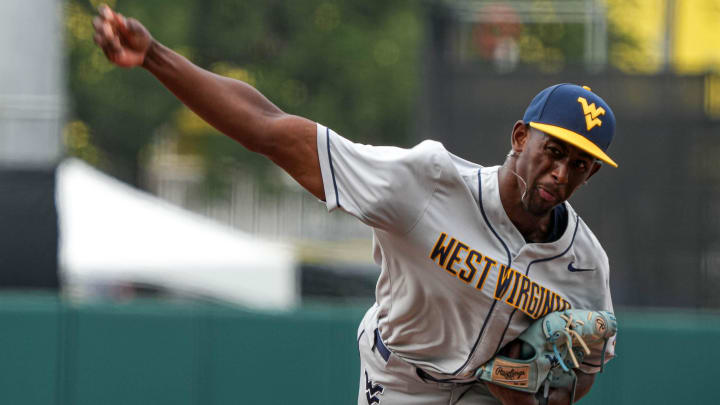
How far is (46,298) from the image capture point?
6.85m

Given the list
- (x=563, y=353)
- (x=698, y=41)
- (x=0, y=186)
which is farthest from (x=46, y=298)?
(x=698, y=41)

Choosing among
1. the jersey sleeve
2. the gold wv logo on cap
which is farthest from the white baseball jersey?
the gold wv logo on cap

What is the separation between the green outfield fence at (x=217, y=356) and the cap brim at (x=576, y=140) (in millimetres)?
3988

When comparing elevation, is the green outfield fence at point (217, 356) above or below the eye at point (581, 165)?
below

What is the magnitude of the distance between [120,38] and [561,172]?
1.27 metres

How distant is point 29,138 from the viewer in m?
7.47

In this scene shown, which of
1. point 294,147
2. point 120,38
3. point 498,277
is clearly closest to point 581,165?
point 498,277

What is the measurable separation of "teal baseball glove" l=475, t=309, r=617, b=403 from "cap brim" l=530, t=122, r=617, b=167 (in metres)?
0.58

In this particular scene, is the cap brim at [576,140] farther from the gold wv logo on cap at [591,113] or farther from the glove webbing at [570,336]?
the glove webbing at [570,336]

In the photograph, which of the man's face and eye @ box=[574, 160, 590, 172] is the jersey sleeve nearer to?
the man's face

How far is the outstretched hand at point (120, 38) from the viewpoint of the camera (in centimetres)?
266

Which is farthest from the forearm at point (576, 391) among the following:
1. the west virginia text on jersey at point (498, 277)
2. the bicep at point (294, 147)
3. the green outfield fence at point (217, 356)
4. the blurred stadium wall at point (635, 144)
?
the blurred stadium wall at point (635, 144)

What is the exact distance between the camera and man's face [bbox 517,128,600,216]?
307 centimetres

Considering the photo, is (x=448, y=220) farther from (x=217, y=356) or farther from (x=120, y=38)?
(x=217, y=356)
